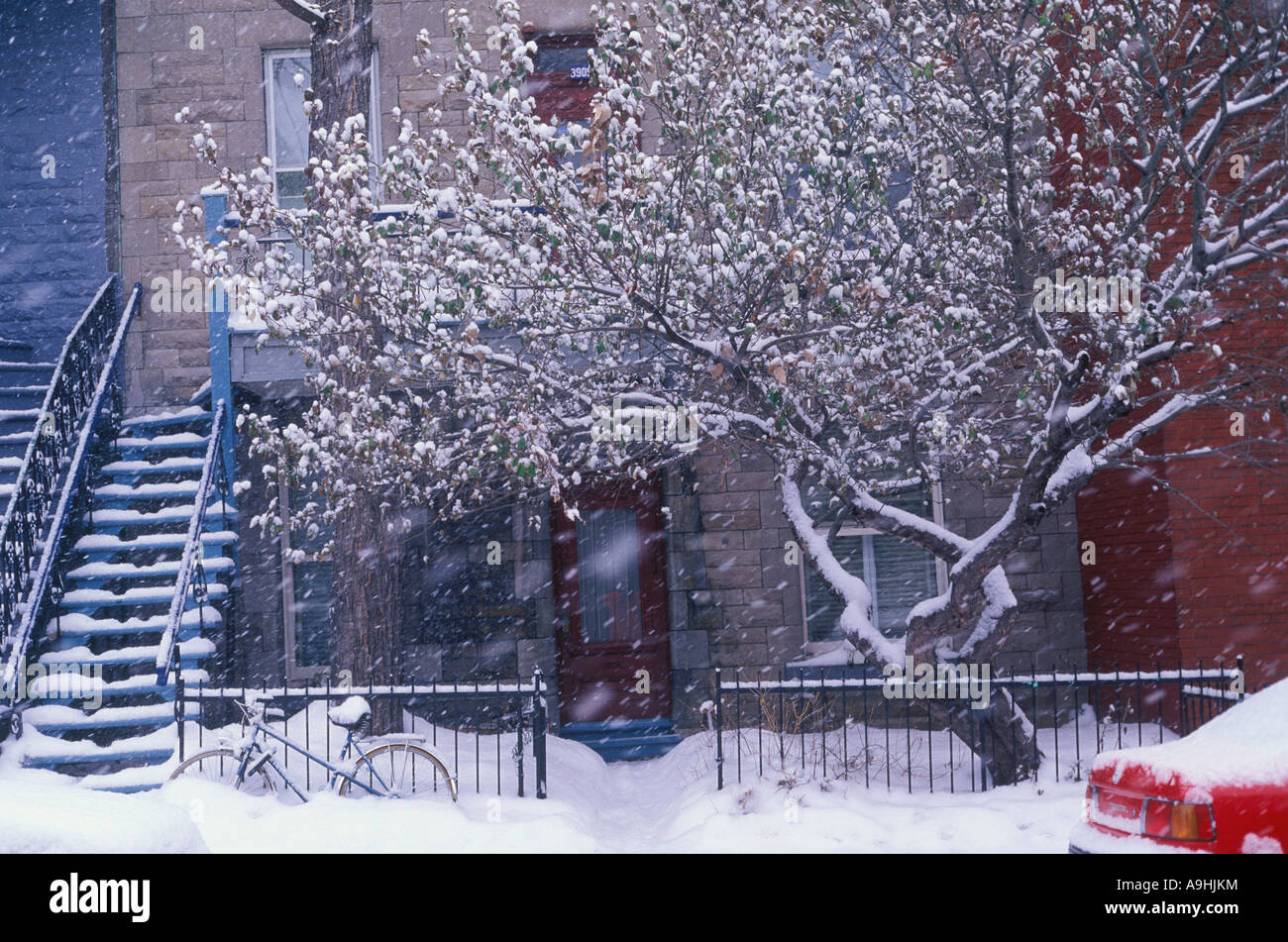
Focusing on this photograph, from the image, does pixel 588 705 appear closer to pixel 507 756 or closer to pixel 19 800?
pixel 507 756

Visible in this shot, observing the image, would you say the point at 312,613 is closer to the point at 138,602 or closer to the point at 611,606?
the point at 138,602

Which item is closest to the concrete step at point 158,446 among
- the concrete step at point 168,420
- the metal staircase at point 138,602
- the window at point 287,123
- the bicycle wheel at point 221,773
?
the metal staircase at point 138,602

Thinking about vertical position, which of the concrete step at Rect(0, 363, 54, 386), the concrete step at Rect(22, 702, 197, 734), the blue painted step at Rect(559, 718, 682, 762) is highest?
the concrete step at Rect(0, 363, 54, 386)

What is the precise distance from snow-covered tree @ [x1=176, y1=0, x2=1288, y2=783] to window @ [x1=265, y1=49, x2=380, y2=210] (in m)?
2.96

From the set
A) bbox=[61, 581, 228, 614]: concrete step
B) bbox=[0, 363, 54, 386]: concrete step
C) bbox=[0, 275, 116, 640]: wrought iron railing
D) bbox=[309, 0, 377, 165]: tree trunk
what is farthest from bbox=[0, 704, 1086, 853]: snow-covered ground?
bbox=[309, 0, 377, 165]: tree trunk

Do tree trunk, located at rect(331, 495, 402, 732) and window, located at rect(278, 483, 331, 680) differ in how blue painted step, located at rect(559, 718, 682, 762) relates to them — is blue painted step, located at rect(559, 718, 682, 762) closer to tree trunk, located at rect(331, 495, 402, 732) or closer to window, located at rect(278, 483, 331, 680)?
window, located at rect(278, 483, 331, 680)

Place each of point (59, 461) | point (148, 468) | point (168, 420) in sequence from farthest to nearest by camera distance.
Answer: point (168, 420) < point (148, 468) < point (59, 461)

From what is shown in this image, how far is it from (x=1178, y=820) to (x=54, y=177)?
38.6ft

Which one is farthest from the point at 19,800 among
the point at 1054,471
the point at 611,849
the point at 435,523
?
the point at 435,523

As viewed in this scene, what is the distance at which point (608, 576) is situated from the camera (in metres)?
11.0

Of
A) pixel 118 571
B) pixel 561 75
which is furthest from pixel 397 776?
pixel 561 75

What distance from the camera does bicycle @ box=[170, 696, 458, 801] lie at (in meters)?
7.05

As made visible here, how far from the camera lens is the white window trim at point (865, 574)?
1059cm

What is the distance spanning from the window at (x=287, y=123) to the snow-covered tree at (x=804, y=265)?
117 inches
